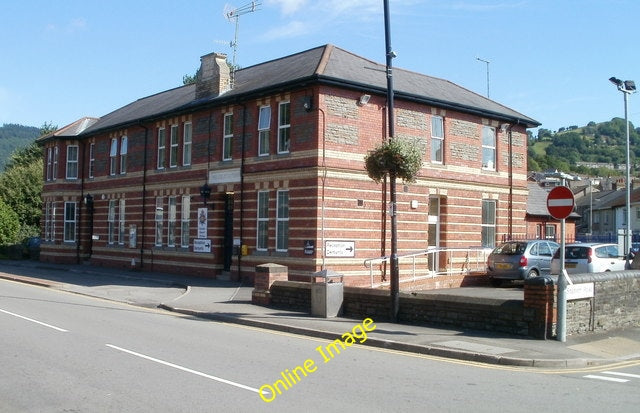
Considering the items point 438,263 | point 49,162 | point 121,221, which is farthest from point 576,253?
point 49,162

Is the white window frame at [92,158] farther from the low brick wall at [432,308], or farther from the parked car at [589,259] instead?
the parked car at [589,259]

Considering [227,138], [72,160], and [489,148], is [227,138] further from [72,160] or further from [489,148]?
[72,160]

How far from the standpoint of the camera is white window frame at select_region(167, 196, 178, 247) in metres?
30.4

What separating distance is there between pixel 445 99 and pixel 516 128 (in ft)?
17.0

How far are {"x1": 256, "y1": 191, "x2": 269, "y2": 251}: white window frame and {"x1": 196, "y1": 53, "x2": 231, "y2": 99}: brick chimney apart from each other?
19.4 feet

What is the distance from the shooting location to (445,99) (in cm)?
2739

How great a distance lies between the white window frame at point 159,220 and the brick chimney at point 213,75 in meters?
5.43

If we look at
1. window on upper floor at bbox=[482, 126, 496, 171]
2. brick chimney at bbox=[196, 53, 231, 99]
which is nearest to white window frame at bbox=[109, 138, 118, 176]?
brick chimney at bbox=[196, 53, 231, 99]

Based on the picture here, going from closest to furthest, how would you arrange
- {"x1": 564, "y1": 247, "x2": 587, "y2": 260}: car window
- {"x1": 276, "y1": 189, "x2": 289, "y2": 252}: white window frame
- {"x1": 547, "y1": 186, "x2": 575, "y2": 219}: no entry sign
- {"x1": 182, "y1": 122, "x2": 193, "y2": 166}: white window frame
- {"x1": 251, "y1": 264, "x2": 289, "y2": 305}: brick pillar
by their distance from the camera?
1. {"x1": 547, "y1": 186, "x2": 575, "y2": 219}: no entry sign
2. {"x1": 251, "y1": 264, "x2": 289, "y2": 305}: brick pillar
3. {"x1": 564, "y1": 247, "x2": 587, "y2": 260}: car window
4. {"x1": 276, "y1": 189, "x2": 289, "y2": 252}: white window frame
5. {"x1": 182, "y1": 122, "x2": 193, "y2": 166}: white window frame

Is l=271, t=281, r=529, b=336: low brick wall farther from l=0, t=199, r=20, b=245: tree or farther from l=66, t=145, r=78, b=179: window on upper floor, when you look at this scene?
l=0, t=199, r=20, b=245: tree

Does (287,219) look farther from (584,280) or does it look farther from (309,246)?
(584,280)

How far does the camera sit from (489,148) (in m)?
29.5

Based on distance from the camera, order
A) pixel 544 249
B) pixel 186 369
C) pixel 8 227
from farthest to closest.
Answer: pixel 8 227
pixel 544 249
pixel 186 369

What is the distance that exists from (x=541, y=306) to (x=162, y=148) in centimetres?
2235
